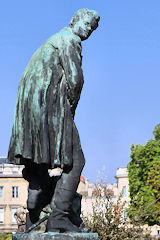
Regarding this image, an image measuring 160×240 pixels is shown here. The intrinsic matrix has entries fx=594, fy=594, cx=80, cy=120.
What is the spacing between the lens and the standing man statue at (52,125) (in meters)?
6.28

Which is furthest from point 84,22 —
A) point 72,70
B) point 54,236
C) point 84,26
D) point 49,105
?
point 54,236

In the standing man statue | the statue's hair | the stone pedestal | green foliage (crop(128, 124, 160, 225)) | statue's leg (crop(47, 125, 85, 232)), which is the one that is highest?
green foliage (crop(128, 124, 160, 225))

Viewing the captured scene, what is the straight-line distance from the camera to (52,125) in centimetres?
635

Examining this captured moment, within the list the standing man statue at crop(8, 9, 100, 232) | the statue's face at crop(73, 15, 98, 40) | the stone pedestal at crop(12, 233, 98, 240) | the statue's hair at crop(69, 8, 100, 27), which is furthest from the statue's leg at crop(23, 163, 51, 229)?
the statue's hair at crop(69, 8, 100, 27)

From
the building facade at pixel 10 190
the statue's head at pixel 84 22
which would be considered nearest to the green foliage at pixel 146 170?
the building facade at pixel 10 190

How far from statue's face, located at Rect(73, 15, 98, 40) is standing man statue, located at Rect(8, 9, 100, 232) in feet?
0.55

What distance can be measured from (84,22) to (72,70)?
0.68m

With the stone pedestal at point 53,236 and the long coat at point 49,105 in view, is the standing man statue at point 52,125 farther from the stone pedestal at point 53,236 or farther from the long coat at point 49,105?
the stone pedestal at point 53,236

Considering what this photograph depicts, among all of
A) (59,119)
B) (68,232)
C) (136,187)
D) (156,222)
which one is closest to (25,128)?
(59,119)

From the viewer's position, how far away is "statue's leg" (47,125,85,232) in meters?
6.23

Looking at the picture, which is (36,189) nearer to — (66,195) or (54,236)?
(66,195)

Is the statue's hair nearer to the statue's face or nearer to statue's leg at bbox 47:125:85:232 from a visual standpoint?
the statue's face

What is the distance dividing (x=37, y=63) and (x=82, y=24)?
2.50 ft

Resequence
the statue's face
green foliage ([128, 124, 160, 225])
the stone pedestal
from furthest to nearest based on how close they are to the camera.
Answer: green foliage ([128, 124, 160, 225]), the statue's face, the stone pedestal
